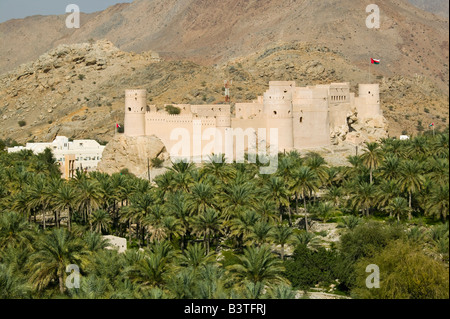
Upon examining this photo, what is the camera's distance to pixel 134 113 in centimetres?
5738

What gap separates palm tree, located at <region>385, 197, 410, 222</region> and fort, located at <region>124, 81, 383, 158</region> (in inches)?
662

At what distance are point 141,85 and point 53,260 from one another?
225ft

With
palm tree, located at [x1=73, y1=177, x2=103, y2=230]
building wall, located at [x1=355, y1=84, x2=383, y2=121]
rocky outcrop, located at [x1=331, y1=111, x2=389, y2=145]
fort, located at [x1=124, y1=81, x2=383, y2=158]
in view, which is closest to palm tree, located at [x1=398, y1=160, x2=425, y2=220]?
fort, located at [x1=124, y1=81, x2=383, y2=158]

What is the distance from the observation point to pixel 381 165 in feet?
151

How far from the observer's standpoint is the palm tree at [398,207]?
39.3 m

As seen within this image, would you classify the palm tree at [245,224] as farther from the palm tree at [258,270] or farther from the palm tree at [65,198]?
the palm tree at [65,198]

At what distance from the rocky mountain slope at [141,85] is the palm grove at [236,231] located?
1240 inches

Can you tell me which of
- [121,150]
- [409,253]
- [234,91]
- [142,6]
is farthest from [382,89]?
[142,6]

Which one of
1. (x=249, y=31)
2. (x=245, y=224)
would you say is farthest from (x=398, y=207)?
(x=249, y=31)

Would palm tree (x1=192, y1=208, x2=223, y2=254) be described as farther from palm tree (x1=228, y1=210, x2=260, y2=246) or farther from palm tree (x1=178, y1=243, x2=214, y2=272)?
palm tree (x1=178, y1=243, x2=214, y2=272)

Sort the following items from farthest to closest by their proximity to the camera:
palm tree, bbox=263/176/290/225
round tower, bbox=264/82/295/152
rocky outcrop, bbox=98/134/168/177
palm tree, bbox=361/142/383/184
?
round tower, bbox=264/82/295/152 → rocky outcrop, bbox=98/134/168/177 → palm tree, bbox=361/142/383/184 → palm tree, bbox=263/176/290/225

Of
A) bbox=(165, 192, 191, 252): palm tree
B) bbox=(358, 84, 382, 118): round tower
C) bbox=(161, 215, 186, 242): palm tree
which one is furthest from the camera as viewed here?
bbox=(358, 84, 382, 118): round tower

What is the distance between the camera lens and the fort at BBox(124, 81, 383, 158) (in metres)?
56.4

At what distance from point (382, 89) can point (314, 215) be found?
60.9 meters
